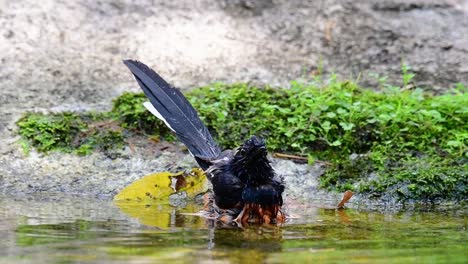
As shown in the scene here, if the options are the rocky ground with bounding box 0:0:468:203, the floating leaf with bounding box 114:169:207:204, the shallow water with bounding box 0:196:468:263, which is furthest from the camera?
the rocky ground with bounding box 0:0:468:203

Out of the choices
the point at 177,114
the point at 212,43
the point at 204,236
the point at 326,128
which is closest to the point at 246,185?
the point at 204,236

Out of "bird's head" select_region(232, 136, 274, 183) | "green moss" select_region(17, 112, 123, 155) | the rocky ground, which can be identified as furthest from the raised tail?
the rocky ground

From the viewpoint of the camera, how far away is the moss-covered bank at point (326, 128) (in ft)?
20.9

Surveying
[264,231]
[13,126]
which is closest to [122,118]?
[13,126]

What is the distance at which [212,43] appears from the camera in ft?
26.9

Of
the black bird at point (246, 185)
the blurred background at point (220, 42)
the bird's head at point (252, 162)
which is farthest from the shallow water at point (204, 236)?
the blurred background at point (220, 42)

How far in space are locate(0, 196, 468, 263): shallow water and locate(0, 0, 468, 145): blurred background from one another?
86.6 inches

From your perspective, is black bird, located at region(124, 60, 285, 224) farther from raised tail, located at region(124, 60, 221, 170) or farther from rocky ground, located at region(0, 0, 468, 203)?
rocky ground, located at region(0, 0, 468, 203)

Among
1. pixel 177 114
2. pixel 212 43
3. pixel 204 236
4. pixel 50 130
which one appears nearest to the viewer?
pixel 204 236

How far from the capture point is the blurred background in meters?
7.64

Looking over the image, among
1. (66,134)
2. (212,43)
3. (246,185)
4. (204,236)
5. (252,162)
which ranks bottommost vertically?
(204,236)

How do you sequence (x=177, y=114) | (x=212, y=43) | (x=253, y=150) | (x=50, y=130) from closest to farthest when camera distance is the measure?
(x=253, y=150) → (x=177, y=114) → (x=50, y=130) → (x=212, y=43)

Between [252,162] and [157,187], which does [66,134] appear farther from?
[252,162]

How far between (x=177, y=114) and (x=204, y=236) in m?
1.68
